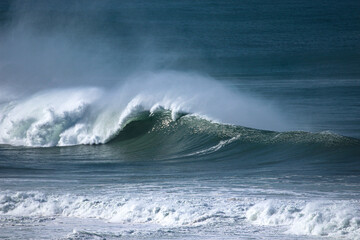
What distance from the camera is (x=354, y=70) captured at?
1464 inches

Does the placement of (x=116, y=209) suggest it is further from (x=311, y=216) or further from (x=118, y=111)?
(x=118, y=111)

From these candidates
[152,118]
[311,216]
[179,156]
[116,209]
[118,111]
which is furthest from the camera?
[118,111]

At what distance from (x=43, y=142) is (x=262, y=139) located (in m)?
5.87

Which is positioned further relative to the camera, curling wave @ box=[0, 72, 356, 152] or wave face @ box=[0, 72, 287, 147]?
wave face @ box=[0, 72, 287, 147]

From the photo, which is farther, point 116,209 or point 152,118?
point 152,118

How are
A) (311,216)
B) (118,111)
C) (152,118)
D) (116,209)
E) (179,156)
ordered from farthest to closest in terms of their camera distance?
(118,111) < (152,118) < (179,156) < (116,209) < (311,216)

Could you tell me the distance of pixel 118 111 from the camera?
56.1 ft

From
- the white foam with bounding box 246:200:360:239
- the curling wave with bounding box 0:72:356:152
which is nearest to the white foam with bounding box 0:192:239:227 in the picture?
the white foam with bounding box 246:200:360:239

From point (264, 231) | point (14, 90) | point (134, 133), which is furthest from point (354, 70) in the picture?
point (264, 231)

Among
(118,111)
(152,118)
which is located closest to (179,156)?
(152,118)

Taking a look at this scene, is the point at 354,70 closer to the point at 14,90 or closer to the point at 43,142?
the point at 14,90

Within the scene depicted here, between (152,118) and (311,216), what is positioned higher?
(152,118)

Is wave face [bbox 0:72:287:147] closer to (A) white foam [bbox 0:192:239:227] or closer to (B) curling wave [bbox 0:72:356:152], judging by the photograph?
(B) curling wave [bbox 0:72:356:152]

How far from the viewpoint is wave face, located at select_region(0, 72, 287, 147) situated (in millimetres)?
15969
